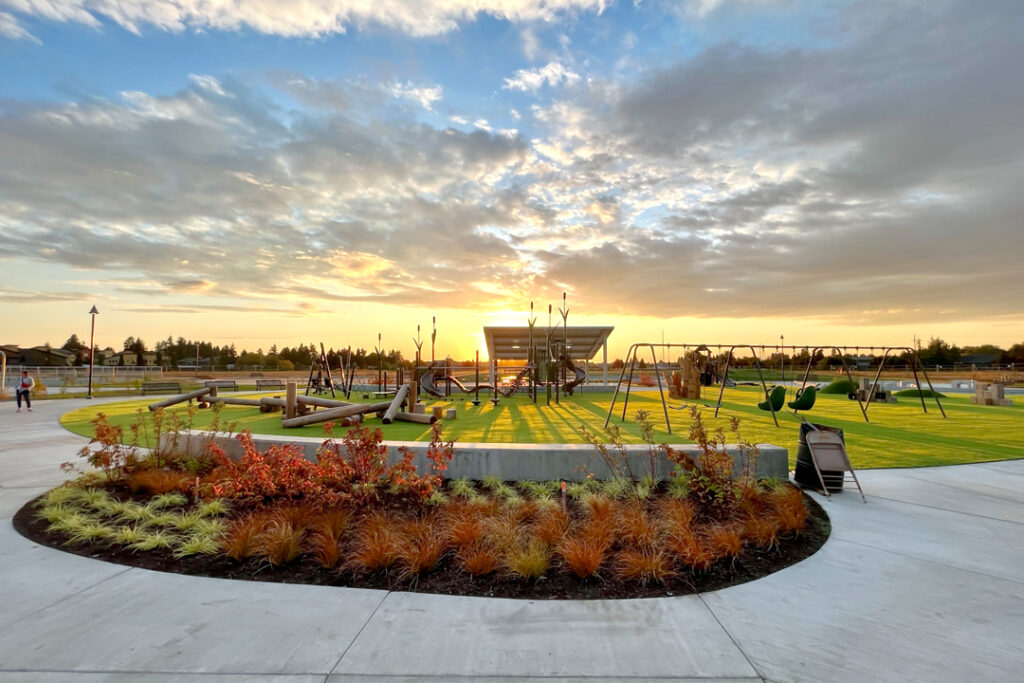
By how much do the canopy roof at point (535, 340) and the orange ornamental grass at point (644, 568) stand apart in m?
18.2

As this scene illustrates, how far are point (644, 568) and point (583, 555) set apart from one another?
492 mm

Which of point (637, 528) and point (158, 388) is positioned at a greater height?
point (158, 388)

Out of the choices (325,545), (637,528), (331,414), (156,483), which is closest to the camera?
(325,545)

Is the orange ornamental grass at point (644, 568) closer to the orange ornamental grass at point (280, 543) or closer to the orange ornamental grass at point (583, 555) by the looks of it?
the orange ornamental grass at point (583, 555)

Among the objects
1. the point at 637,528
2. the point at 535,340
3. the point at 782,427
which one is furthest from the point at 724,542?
the point at 535,340

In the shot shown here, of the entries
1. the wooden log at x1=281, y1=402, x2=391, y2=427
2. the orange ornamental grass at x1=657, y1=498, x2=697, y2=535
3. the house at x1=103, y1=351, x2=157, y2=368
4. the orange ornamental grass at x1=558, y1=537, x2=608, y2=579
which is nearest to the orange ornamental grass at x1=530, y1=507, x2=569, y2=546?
the orange ornamental grass at x1=558, y1=537, x2=608, y2=579

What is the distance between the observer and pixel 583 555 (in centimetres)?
395

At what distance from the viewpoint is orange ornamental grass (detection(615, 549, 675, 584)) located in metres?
3.86

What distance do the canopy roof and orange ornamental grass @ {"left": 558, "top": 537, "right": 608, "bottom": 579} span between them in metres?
18.1

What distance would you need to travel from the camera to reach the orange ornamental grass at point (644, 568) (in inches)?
152

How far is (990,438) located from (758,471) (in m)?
7.71

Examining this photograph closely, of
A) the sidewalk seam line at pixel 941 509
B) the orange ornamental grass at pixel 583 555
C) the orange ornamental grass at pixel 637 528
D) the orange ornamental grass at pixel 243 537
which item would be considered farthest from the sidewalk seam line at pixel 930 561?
the orange ornamental grass at pixel 243 537

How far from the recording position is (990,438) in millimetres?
10344

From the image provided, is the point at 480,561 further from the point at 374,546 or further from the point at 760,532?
the point at 760,532
